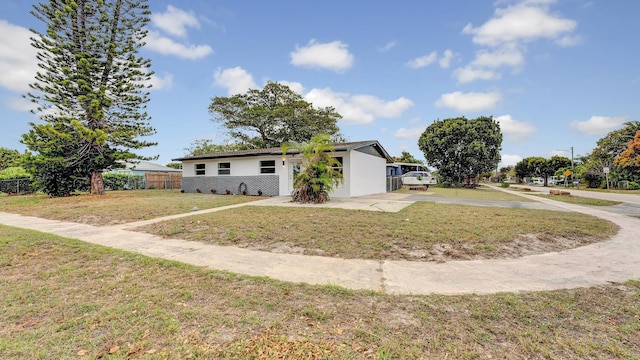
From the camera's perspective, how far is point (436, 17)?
12727 mm

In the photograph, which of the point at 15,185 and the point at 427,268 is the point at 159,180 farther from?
the point at 427,268

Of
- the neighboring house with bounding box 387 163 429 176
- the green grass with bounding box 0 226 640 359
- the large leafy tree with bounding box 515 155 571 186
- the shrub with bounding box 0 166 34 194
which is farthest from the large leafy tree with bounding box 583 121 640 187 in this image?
the shrub with bounding box 0 166 34 194

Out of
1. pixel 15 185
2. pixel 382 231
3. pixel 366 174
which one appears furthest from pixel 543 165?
pixel 15 185

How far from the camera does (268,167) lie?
17.6 metres

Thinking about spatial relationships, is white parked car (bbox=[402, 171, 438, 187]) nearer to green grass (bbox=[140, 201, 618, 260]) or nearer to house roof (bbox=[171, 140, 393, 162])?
house roof (bbox=[171, 140, 393, 162])

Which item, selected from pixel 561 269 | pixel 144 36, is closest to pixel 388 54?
pixel 561 269

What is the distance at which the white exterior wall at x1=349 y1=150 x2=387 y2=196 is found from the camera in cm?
1582

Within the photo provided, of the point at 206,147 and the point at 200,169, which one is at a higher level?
the point at 206,147

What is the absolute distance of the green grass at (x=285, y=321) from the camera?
2.21 m

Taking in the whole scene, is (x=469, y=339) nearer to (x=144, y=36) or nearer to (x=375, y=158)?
(x=375, y=158)

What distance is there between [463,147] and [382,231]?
26.0m

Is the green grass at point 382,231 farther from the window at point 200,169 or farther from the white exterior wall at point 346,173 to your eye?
the window at point 200,169

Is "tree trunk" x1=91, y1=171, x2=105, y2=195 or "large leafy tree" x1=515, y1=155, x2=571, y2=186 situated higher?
"large leafy tree" x1=515, y1=155, x2=571, y2=186

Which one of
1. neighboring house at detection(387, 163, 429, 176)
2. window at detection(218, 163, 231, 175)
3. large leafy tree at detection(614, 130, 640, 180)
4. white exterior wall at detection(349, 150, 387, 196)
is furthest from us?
neighboring house at detection(387, 163, 429, 176)
